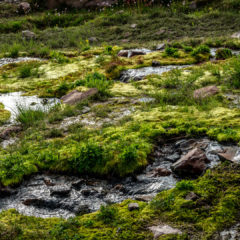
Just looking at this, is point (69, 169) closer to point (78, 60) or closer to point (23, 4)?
point (78, 60)

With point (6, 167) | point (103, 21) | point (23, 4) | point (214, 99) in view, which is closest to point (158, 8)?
point (103, 21)

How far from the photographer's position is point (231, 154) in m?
6.00

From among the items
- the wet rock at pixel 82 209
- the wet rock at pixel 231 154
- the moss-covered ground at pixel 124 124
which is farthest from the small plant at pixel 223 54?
the wet rock at pixel 82 209

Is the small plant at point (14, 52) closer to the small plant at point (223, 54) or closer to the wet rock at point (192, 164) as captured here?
the small plant at point (223, 54)

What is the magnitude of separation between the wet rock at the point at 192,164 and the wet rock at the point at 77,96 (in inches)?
182

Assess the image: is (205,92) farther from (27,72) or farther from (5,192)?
(27,72)

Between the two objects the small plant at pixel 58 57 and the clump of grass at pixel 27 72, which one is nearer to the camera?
the clump of grass at pixel 27 72

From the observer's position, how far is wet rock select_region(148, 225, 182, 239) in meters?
4.30

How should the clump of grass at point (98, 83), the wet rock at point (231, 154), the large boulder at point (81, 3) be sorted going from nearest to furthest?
the wet rock at point (231, 154) < the clump of grass at point (98, 83) < the large boulder at point (81, 3)

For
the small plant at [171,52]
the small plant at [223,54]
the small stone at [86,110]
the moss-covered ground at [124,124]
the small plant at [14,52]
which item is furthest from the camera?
the small plant at [14,52]

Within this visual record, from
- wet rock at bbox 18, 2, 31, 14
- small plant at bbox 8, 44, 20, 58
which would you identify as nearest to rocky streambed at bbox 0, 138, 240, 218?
small plant at bbox 8, 44, 20, 58

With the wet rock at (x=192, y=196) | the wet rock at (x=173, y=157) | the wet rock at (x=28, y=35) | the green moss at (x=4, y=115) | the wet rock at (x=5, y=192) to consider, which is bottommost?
the wet rock at (x=173, y=157)

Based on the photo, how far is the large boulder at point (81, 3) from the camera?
25.1 m

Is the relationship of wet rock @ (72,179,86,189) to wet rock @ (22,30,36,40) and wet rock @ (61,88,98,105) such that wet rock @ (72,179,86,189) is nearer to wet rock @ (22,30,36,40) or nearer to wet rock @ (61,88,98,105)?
wet rock @ (61,88,98,105)
